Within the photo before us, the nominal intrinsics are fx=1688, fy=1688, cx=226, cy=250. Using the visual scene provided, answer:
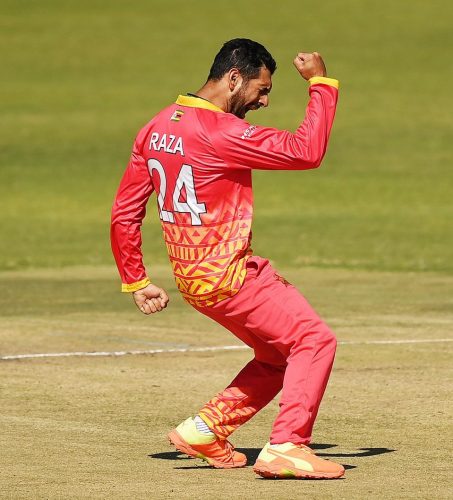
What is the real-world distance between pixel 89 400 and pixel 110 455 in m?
2.06

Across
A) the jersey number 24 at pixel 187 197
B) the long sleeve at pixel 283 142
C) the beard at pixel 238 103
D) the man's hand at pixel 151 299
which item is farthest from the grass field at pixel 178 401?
the beard at pixel 238 103

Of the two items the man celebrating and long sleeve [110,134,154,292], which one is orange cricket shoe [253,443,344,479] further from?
long sleeve [110,134,154,292]

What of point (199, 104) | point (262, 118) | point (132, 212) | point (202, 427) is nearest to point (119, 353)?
point (202, 427)

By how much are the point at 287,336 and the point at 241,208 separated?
26.4 inches

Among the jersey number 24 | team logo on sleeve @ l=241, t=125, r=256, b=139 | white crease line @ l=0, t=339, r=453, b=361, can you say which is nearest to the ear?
team logo on sleeve @ l=241, t=125, r=256, b=139

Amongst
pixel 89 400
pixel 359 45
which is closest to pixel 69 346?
pixel 89 400

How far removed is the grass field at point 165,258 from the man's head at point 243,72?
1893 mm

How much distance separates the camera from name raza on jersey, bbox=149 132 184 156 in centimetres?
832

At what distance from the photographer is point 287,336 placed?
8.30 metres

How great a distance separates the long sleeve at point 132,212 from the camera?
8586mm

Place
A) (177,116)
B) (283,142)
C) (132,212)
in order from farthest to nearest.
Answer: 1. (132,212)
2. (177,116)
3. (283,142)

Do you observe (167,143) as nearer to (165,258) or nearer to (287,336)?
(287,336)

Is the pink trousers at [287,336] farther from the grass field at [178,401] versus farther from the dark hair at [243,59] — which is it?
the dark hair at [243,59]

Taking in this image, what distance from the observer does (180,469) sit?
8578 mm
